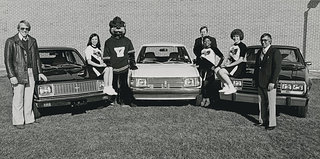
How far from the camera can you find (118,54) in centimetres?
693

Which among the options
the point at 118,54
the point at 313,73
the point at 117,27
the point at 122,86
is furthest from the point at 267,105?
the point at 313,73

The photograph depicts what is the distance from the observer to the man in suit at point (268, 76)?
5.18m

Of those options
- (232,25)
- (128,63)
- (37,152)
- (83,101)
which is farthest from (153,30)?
(37,152)

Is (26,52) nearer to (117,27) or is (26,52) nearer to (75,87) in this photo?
(75,87)

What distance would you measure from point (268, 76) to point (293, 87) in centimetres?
99

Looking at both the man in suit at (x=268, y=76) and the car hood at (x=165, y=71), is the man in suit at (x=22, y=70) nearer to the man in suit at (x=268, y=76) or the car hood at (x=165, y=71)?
the car hood at (x=165, y=71)

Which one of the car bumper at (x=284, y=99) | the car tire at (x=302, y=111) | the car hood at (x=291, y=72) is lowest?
the car tire at (x=302, y=111)

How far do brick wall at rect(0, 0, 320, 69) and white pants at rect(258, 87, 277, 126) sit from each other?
29.6 feet

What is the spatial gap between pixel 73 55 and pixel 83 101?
1883 mm

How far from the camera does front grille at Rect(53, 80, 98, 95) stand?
239 inches

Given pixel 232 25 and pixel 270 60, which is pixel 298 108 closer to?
pixel 270 60

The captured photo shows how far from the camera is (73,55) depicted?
7.80 meters

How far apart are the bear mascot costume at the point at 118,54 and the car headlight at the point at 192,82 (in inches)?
48.7

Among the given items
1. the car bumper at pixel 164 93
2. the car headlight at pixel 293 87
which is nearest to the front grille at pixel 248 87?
the car headlight at pixel 293 87
